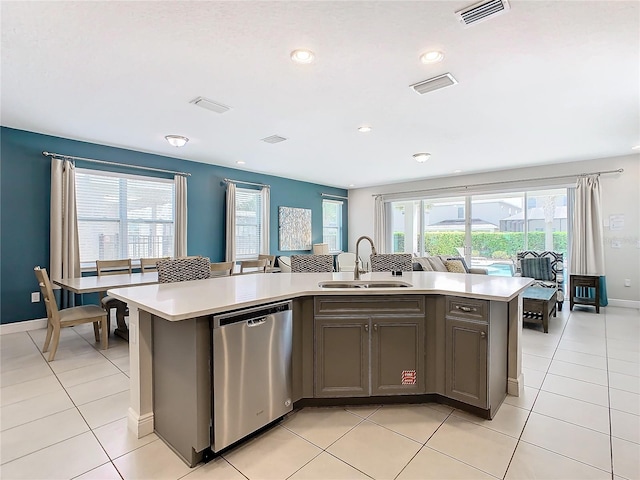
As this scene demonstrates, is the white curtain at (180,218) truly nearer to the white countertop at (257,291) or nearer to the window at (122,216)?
the window at (122,216)

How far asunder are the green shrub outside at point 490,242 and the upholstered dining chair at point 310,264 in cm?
515

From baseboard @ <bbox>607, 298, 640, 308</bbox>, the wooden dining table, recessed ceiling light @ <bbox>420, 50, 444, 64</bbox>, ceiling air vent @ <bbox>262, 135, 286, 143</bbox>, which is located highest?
ceiling air vent @ <bbox>262, 135, 286, 143</bbox>

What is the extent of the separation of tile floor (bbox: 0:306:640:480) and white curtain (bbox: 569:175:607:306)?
337cm

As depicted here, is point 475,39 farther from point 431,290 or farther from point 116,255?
point 116,255

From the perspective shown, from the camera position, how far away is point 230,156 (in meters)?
5.70

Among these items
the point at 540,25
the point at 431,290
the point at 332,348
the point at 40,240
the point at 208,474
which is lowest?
the point at 208,474

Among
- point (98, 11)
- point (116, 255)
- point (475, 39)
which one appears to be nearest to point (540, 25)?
point (475, 39)

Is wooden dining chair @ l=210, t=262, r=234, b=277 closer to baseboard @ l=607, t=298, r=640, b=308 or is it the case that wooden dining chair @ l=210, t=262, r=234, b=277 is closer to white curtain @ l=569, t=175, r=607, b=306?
white curtain @ l=569, t=175, r=607, b=306

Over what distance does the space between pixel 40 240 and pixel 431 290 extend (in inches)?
196

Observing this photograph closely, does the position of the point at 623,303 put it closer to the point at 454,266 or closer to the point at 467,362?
the point at 454,266

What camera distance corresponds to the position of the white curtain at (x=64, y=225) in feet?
14.5

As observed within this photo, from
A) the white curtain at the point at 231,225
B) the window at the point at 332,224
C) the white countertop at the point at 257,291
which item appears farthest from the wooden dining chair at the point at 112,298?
the window at the point at 332,224

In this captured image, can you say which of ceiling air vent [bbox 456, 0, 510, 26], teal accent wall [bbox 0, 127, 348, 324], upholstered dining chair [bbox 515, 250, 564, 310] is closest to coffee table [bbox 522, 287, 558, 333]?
upholstered dining chair [bbox 515, 250, 564, 310]

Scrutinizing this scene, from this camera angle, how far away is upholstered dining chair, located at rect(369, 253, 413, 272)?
3795 millimetres
